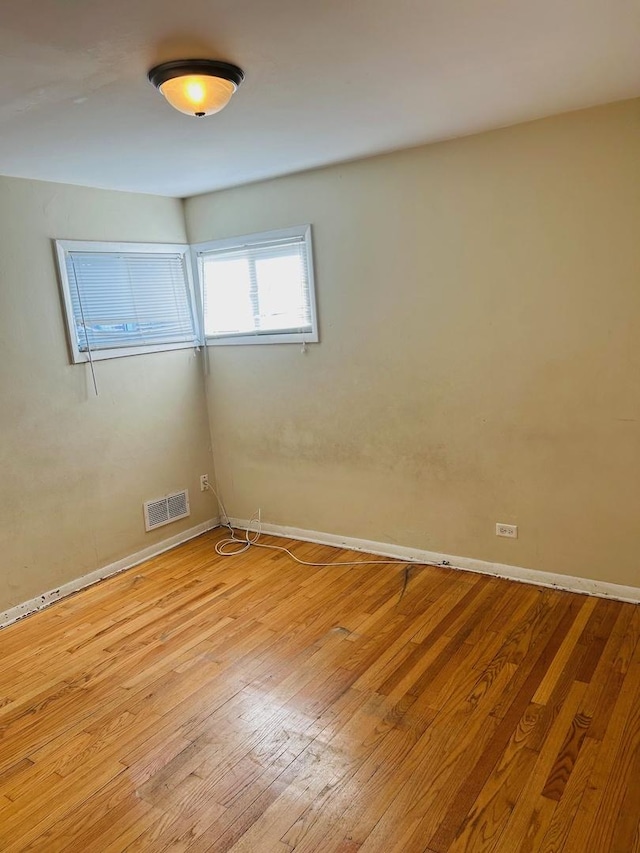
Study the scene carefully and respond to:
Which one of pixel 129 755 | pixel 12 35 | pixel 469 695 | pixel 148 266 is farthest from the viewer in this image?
pixel 148 266

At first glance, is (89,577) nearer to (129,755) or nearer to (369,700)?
(129,755)

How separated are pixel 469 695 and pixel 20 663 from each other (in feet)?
7.22

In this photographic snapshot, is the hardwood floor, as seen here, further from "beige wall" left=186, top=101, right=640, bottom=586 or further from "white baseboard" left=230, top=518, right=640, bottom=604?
"beige wall" left=186, top=101, right=640, bottom=586

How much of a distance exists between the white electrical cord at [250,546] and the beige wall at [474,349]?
20cm

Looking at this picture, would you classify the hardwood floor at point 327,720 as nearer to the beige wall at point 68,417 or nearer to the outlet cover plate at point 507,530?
the outlet cover plate at point 507,530

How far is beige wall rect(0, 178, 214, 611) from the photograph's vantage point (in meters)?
3.29

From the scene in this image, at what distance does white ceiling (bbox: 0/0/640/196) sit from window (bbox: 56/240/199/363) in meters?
0.59

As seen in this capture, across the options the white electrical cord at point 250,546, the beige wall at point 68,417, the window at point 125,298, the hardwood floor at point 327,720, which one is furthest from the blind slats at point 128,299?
the hardwood floor at point 327,720

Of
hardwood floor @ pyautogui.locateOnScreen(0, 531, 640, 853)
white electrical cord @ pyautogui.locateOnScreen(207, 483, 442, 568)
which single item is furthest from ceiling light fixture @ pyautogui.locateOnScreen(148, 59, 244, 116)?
white electrical cord @ pyautogui.locateOnScreen(207, 483, 442, 568)

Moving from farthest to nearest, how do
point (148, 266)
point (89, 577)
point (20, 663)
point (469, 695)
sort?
point (148, 266) → point (89, 577) → point (20, 663) → point (469, 695)

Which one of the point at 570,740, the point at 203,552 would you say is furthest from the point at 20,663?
the point at 570,740

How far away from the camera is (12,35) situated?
1659 millimetres

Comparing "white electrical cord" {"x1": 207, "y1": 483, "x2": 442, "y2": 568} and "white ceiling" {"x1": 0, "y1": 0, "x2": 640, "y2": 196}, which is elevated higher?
"white ceiling" {"x1": 0, "y1": 0, "x2": 640, "y2": 196}

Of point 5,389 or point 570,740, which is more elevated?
point 5,389
